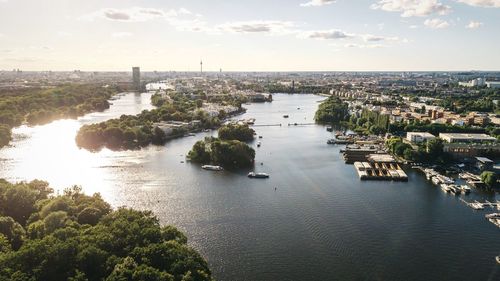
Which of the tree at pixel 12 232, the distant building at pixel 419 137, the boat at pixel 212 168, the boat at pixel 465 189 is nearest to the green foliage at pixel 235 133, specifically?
the boat at pixel 212 168

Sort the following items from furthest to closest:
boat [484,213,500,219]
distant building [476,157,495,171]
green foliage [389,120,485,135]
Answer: green foliage [389,120,485,135]
distant building [476,157,495,171]
boat [484,213,500,219]

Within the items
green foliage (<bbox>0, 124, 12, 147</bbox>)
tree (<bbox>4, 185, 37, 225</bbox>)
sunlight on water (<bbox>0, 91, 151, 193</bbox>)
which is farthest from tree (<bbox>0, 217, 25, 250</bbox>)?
green foliage (<bbox>0, 124, 12, 147</bbox>)

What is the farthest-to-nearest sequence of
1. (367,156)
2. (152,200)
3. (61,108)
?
(61,108), (367,156), (152,200)

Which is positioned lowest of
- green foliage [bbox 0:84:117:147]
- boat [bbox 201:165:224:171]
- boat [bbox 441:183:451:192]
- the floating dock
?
boat [bbox 441:183:451:192]

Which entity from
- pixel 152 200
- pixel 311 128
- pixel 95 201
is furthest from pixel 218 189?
pixel 311 128

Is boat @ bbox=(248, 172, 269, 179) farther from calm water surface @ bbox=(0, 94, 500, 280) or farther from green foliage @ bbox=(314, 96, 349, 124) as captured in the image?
green foliage @ bbox=(314, 96, 349, 124)

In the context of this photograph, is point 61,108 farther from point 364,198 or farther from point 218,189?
point 364,198
